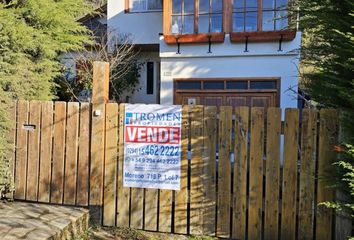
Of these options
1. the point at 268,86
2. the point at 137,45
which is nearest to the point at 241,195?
the point at 268,86

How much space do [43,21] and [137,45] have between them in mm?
8331

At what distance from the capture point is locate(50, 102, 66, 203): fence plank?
493 centimetres

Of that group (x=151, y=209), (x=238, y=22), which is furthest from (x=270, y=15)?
(x=151, y=209)

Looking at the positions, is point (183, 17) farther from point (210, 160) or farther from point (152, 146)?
point (210, 160)

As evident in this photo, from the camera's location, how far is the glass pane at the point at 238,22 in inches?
460

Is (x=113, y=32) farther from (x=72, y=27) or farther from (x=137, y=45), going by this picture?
(x=72, y=27)

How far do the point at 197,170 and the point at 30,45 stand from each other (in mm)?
3061

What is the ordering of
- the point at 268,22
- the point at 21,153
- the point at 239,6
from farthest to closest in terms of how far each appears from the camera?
1. the point at 239,6
2. the point at 268,22
3. the point at 21,153

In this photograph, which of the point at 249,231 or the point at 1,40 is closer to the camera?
the point at 249,231

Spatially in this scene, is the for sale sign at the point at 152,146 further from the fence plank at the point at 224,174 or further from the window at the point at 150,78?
the window at the point at 150,78

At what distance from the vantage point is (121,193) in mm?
4742

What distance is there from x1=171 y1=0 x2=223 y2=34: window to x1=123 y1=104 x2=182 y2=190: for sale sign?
7923mm

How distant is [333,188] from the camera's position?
3977 millimetres

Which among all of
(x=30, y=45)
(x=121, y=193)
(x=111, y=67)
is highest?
(x=111, y=67)
